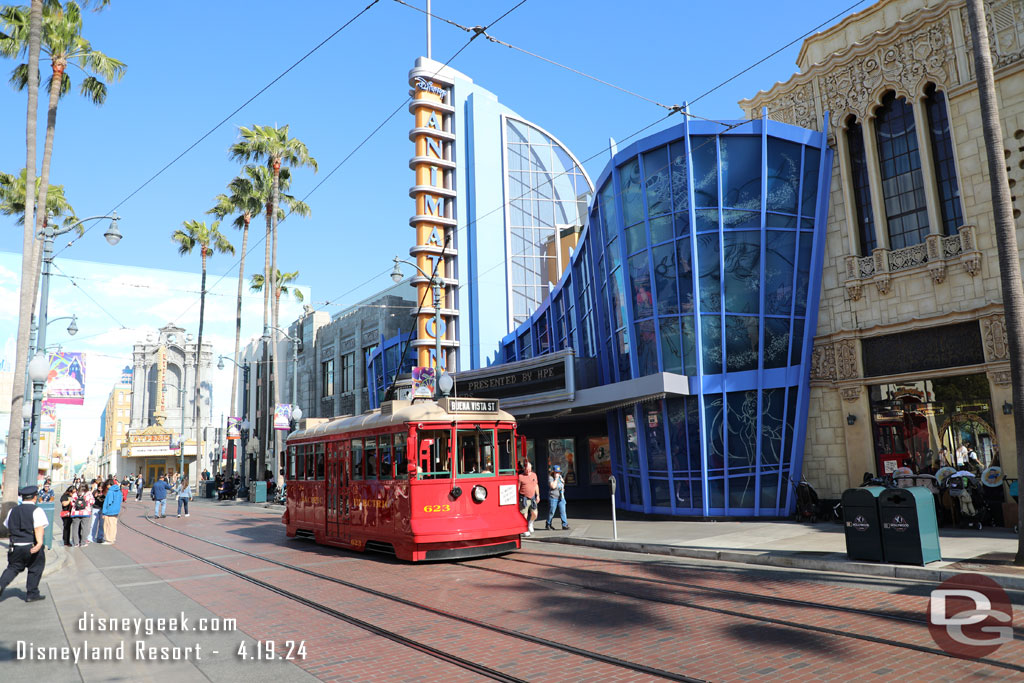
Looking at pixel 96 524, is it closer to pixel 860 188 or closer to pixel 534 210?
pixel 860 188

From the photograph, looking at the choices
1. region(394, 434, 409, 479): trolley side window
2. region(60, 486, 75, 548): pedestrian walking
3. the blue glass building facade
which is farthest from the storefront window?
region(60, 486, 75, 548): pedestrian walking

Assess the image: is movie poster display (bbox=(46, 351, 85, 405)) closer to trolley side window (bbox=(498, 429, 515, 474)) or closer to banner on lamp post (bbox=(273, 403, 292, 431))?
banner on lamp post (bbox=(273, 403, 292, 431))

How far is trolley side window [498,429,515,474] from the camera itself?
14.5 m

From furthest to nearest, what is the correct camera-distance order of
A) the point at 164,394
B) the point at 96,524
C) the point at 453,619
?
the point at 164,394 → the point at 96,524 → the point at 453,619

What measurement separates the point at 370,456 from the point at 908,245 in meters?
14.7

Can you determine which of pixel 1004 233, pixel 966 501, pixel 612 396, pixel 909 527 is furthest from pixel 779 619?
pixel 612 396

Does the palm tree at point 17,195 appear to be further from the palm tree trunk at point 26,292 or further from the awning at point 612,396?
the awning at point 612,396

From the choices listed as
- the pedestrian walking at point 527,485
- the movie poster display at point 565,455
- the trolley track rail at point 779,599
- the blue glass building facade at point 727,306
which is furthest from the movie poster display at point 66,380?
the trolley track rail at point 779,599

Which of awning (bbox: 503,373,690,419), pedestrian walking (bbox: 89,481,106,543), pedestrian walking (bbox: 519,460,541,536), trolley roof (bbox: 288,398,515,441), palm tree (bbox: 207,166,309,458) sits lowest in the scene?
pedestrian walking (bbox: 89,481,106,543)

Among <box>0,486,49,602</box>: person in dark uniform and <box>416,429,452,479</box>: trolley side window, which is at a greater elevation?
<box>416,429,452,479</box>: trolley side window

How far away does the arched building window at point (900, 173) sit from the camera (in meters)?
18.0

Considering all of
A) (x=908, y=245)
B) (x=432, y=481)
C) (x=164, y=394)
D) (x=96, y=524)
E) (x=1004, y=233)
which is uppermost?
(x=164, y=394)

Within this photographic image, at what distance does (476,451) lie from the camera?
1412 cm

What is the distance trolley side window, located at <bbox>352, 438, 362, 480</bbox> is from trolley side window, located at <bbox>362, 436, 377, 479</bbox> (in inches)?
8.6
